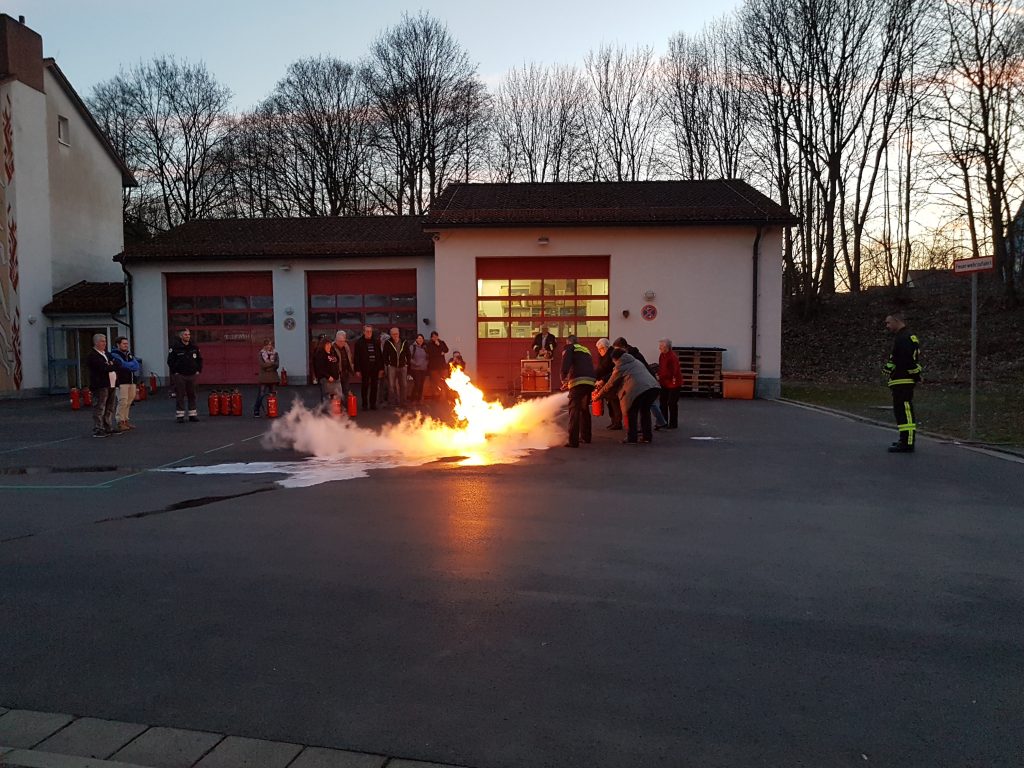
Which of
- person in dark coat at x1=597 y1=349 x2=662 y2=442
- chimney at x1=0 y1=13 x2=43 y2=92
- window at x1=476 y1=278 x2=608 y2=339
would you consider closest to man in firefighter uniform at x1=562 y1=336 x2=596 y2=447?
person in dark coat at x1=597 y1=349 x2=662 y2=442

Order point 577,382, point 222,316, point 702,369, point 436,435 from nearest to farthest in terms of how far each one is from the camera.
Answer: point 577,382 < point 436,435 < point 702,369 < point 222,316

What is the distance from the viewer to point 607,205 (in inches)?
967

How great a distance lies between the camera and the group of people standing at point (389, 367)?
56.8ft

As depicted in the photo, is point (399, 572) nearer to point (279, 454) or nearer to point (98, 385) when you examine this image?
point (279, 454)

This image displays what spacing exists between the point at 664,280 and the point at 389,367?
9157mm

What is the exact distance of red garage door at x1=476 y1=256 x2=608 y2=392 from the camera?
23156mm

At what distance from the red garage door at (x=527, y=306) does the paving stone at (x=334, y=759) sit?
1999 centimetres

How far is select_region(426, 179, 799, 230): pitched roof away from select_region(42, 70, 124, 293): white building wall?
13624 mm

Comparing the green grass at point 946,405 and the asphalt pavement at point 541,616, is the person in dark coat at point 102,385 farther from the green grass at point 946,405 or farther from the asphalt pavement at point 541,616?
the green grass at point 946,405

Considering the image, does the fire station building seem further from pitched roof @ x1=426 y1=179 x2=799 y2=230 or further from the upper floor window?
the upper floor window

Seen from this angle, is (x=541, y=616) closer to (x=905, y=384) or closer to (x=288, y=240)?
(x=905, y=384)

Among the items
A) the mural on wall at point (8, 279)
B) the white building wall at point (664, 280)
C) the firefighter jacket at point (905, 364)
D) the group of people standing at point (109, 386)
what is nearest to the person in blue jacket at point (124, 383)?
the group of people standing at point (109, 386)

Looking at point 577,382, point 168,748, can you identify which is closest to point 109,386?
point 577,382

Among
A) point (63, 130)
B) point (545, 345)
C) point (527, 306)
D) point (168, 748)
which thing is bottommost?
point (168, 748)
